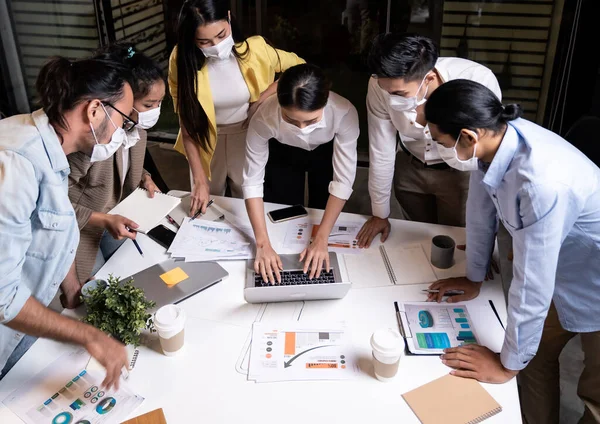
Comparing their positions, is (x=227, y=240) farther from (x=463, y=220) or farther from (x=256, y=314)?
(x=463, y=220)

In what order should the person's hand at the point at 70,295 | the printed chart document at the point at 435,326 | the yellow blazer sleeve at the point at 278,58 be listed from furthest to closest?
the yellow blazer sleeve at the point at 278,58
the person's hand at the point at 70,295
the printed chart document at the point at 435,326

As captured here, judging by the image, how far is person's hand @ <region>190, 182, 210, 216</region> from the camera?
201cm

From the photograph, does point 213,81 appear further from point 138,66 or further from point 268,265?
point 268,265

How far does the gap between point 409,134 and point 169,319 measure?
1029 mm

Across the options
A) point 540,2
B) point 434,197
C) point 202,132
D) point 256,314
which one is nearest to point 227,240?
point 256,314

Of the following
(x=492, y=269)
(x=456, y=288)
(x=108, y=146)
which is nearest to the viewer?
(x=108, y=146)

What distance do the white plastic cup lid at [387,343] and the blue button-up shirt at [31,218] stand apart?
0.84m

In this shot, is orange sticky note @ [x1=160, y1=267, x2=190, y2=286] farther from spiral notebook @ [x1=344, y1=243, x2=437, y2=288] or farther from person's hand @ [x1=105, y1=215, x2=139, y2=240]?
spiral notebook @ [x1=344, y1=243, x2=437, y2=288]

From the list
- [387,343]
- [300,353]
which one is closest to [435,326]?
[387,343]

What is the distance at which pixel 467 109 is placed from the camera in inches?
48.6

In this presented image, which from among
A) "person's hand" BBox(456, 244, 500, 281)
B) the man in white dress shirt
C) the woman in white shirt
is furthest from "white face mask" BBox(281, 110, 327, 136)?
"person's hand" BBox(456, 244, 500, 281)

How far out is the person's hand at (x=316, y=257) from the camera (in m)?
1.62

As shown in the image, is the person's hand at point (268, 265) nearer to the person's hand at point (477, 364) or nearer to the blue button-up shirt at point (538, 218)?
the person's hand at point (477, 364)

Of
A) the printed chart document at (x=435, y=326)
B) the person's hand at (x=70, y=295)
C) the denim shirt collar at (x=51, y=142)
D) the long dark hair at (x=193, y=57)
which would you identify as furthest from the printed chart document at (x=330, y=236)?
the denim shirt collar at (x=51, y=142)
